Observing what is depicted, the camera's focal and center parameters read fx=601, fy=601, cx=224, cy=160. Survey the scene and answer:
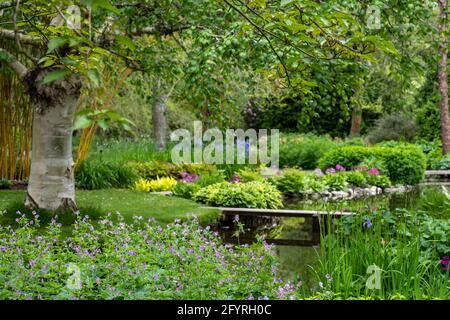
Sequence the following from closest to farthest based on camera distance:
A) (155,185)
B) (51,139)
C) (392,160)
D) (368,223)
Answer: (368,223) < (51,139) < (155,185) < (392,160)

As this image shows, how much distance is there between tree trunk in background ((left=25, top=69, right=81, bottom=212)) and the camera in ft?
21.2

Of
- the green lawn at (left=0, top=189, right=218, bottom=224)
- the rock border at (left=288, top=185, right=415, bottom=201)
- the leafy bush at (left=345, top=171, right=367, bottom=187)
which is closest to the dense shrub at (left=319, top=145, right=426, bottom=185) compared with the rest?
the rock border at (left=288, top=185, right=415, bottom=201)

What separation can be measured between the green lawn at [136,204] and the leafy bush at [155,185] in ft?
2.94

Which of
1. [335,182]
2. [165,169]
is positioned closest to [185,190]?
[165,169]

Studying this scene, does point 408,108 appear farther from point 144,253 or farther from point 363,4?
point 144,253

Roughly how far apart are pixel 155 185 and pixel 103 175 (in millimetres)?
1021

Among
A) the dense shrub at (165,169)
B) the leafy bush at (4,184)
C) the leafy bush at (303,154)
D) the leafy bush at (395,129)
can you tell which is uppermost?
the leafy bush at (395,129)

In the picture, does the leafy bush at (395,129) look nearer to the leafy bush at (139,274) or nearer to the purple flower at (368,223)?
the purple flower at (368,223)

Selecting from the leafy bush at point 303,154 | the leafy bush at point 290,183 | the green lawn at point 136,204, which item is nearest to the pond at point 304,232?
the leafy bush at point 290,183

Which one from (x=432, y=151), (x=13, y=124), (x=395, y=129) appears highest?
(x=395, y=129)

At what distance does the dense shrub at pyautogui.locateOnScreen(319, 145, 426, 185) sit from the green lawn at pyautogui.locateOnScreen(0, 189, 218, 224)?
6393 mm

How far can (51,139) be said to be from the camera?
647 cm

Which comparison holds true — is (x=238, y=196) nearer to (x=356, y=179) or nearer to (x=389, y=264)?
(x=356, y=179)

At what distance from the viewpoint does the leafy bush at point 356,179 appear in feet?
44.0
